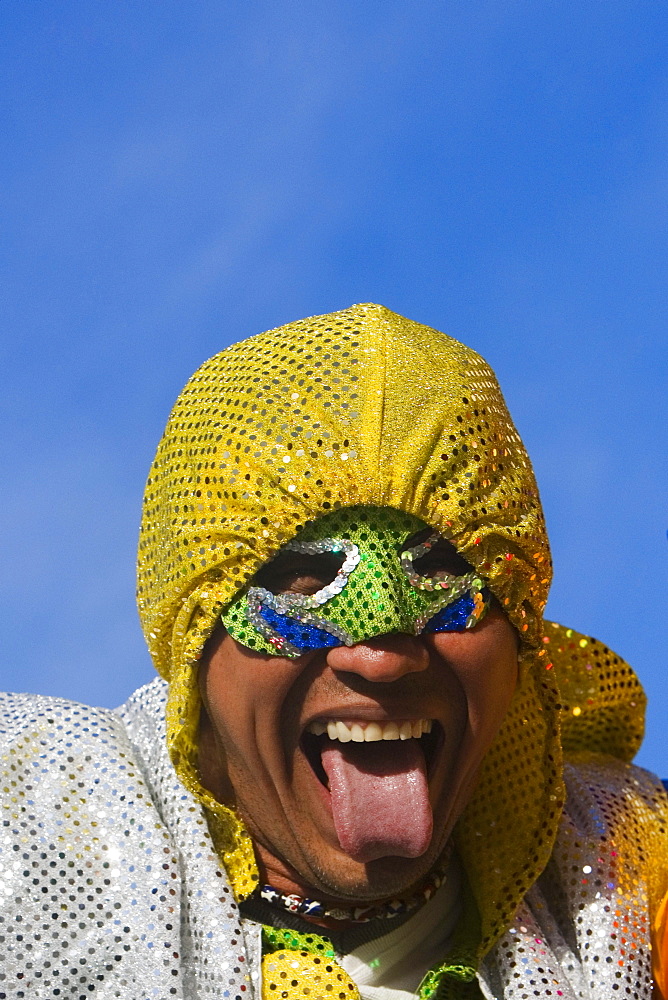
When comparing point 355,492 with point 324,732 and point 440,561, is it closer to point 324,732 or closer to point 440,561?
point 440,561

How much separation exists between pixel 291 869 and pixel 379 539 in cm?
64

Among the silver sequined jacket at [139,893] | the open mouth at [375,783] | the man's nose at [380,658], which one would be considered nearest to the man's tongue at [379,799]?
the open mouth at [375,783]

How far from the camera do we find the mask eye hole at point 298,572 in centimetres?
298

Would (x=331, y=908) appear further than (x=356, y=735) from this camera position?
Yes

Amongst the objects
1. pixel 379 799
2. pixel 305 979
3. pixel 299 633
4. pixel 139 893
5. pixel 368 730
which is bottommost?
pixel 305 979

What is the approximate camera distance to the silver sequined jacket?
2955 millimetres

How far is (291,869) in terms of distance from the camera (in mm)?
3150

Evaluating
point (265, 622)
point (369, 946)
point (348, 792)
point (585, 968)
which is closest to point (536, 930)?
point (585, 968)

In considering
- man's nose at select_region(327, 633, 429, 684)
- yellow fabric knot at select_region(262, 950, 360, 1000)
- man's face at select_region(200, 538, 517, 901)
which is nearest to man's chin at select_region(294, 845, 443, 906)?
man's face at select_region(200, 538, 517, 901)

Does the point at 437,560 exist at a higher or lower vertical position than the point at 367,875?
higher

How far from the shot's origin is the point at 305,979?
9.87 feet

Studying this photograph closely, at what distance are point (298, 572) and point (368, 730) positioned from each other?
290 mm

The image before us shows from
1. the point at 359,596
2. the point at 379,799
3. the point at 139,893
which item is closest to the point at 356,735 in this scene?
the point at 379,799

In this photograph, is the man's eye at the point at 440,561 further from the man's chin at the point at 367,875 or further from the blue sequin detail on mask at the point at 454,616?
the man's chin at the point at 367,875
